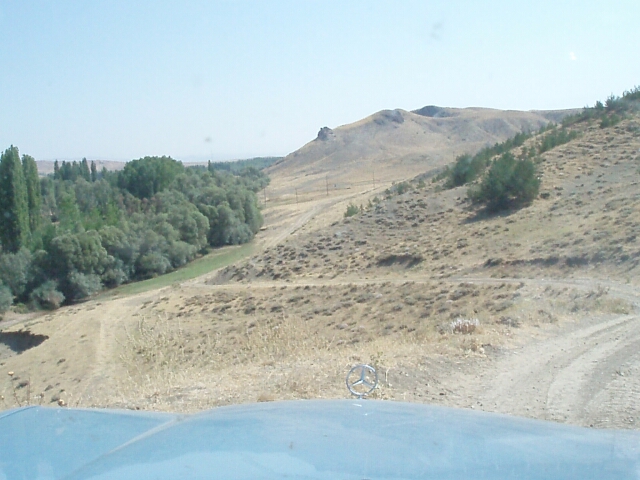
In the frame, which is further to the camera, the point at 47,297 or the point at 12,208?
the point at 12,208

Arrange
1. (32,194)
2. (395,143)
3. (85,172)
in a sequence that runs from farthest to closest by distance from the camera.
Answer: (395,143) < (85,172) < (32,194)

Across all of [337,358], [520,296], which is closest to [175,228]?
[520,296]

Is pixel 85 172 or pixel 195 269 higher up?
pixel 85 172

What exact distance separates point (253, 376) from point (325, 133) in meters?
155

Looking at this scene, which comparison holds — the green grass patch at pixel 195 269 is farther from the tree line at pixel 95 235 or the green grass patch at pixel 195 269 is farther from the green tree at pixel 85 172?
the green tree at pixel 85 172

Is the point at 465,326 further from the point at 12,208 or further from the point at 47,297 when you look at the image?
the point at 12,208

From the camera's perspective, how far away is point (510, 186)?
35.9 meters

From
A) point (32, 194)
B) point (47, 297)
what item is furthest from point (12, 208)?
point (47, 297)

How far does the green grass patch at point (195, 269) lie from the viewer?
4662 cm

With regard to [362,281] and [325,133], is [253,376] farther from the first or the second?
[325,133]

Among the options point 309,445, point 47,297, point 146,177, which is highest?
point 146,177

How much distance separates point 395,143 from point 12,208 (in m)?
106

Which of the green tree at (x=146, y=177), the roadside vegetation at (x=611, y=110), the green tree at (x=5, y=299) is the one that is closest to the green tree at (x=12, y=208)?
the green tree at (x=5, y=299)

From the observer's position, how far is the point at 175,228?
59.1 metres
